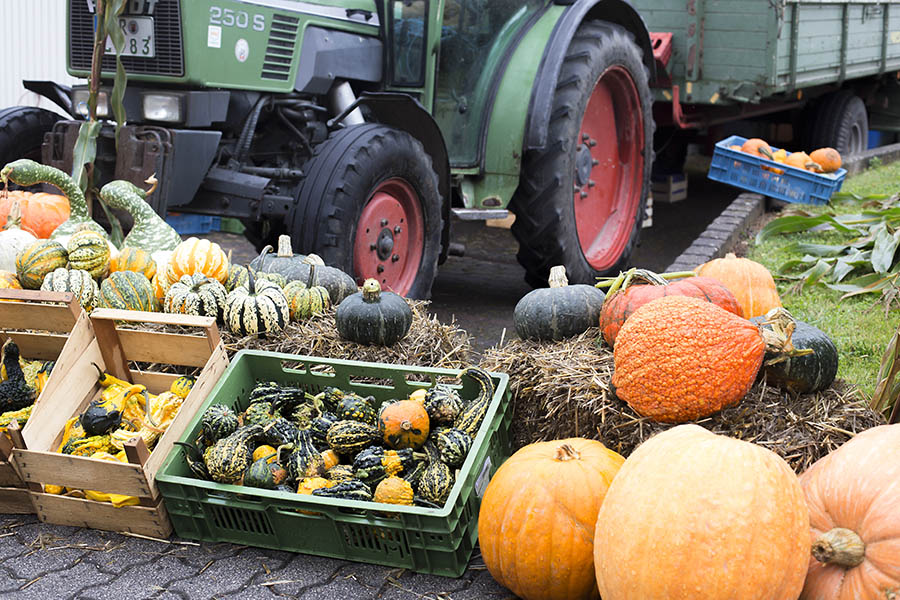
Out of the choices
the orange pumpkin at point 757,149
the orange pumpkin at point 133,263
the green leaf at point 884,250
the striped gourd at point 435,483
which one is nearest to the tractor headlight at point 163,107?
the orange pumpkin at point 133,263

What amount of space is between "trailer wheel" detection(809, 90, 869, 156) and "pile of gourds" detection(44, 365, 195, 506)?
849 centimetres

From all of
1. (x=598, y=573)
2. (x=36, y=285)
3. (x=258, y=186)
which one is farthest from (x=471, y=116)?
(x=598, y=573)

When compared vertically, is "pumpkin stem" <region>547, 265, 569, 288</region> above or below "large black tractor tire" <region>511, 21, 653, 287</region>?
below

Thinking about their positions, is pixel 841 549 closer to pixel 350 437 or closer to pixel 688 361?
pixel 688 361

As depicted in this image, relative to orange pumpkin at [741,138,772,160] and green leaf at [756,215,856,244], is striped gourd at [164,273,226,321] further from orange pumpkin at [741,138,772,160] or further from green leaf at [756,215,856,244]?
orange pumpkin at [741,138,772,160]

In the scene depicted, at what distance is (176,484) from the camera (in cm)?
270

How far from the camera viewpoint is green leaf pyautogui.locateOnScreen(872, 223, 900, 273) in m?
5.08

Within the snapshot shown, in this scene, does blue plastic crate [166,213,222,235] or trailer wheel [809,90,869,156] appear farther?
trailer wheel [809,90,869,156]

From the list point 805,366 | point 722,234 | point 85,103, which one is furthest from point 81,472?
point 722,234

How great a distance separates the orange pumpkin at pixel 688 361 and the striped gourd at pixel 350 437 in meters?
0.84

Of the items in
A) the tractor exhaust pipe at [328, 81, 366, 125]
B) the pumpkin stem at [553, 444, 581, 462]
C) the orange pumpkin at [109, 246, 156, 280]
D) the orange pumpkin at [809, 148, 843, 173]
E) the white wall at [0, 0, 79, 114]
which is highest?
the white wall at [0, 0, 79, 114]

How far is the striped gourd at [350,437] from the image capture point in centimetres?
281

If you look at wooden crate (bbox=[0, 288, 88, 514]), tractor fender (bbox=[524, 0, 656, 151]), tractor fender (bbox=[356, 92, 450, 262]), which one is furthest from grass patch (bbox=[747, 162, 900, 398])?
wooden crate (bbox=[0, 288, 88, 514])

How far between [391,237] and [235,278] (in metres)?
1.07
